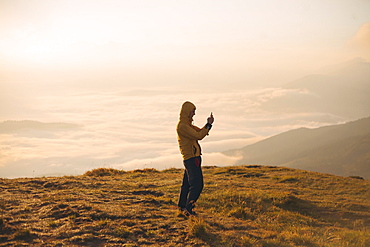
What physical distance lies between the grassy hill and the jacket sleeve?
2384 mm

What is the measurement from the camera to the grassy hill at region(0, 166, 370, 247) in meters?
7.99

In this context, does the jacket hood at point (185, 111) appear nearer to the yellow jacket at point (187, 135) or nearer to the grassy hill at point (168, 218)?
the yellow jacket at point (187, 135)

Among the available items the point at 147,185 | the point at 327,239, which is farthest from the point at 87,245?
the point at 147,185

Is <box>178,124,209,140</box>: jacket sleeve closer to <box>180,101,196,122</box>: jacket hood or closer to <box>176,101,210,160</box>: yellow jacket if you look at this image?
<box>176,101,210,160</box>: yellow jacket

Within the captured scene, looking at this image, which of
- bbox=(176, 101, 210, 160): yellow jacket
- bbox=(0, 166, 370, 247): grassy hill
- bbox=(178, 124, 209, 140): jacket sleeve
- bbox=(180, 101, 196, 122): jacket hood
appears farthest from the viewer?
bbox=(180, 101, 196, 122): jacket hood

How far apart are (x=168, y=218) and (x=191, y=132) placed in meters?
2.82

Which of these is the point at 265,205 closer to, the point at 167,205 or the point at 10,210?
the point at 167,205

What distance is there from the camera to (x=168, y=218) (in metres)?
9.88

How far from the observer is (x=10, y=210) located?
386 inches

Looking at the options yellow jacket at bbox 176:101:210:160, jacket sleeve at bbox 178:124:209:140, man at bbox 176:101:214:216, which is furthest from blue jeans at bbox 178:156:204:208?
jacket sleeve at bbox 178:124:209:140

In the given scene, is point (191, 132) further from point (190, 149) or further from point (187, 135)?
point (190, 149)

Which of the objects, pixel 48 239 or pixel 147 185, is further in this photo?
pixel 147 185

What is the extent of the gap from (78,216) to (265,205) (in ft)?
23.0

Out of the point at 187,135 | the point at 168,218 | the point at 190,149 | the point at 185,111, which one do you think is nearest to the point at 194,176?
the point at 190,149
